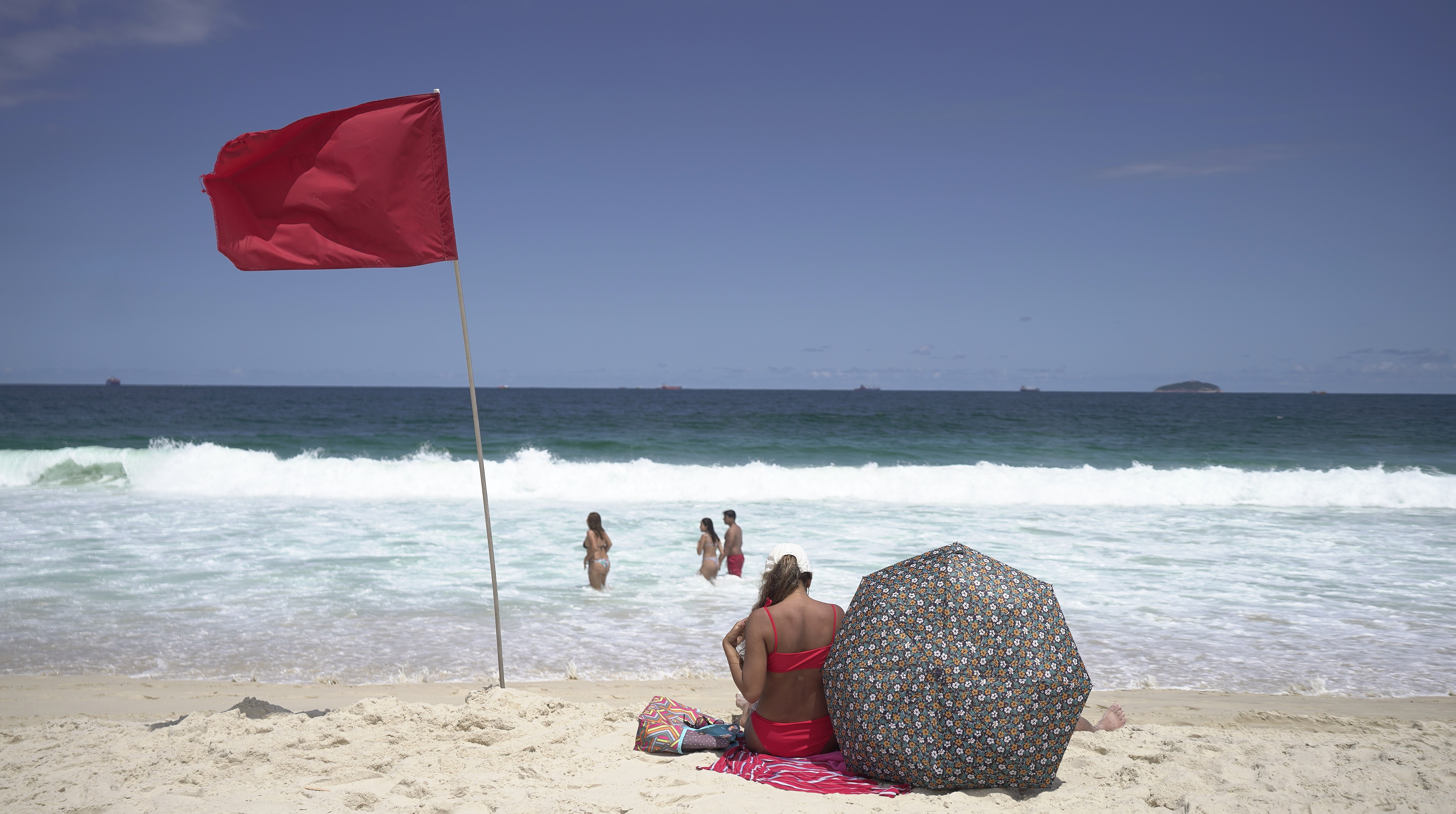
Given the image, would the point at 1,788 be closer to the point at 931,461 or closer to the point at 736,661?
the point at 736,661

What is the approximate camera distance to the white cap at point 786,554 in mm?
4352

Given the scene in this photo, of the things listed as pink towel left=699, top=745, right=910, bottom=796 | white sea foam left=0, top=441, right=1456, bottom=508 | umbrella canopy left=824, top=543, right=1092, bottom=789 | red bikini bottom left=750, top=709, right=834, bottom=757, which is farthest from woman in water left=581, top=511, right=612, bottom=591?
white sea foam left=0, top=441, right=1456, bottom=508

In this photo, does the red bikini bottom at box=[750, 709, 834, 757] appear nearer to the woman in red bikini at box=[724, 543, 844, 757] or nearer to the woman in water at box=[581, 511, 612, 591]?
the woman in red bikini at box=[724, 543, 844, 757]

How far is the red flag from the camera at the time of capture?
17.8 feet

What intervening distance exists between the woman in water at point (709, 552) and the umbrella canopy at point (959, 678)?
6811mm

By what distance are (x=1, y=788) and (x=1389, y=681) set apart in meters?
10.1

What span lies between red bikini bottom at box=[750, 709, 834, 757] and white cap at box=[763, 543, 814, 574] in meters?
0.85

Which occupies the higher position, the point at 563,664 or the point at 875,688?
the point at 875,688

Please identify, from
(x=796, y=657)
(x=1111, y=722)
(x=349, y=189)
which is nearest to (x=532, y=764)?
(x=796, y=657)

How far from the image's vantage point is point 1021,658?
12.1ft

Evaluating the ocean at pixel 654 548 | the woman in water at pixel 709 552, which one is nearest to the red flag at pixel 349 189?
the ocean at pixel 654 548

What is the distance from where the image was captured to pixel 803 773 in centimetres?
421

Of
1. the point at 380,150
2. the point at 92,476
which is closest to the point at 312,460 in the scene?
the point at 92,476

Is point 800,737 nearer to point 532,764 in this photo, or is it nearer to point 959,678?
point 959,678
